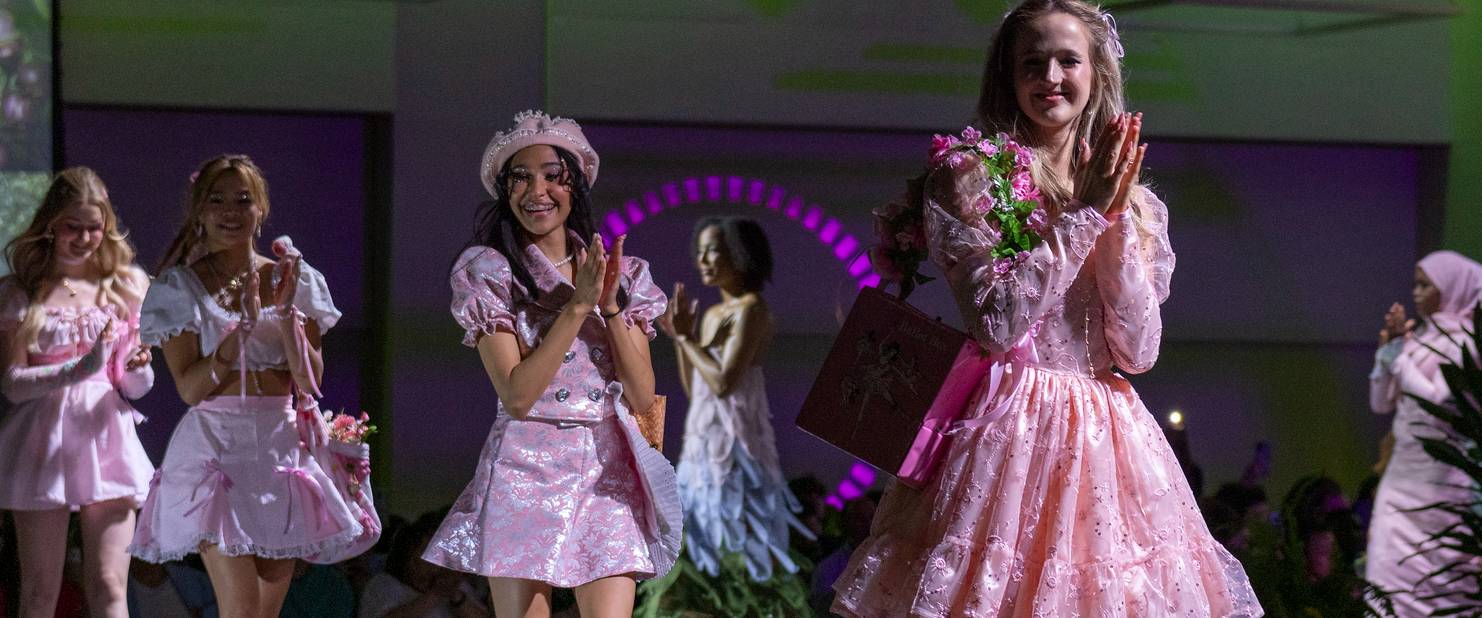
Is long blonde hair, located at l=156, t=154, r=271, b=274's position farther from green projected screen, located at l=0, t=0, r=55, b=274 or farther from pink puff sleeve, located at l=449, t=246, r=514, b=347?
green projected screen, located at l=0, t=0, r=55, b=274

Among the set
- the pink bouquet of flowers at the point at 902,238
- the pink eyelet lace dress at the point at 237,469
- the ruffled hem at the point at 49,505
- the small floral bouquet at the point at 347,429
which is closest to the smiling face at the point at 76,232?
the ruffled hem at the point at 49,505

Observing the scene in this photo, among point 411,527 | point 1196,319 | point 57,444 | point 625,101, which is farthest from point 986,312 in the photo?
point 1196,319

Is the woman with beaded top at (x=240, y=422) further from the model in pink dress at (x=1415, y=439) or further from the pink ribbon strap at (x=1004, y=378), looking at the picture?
the model in pink dress at (x=1415, y=439)

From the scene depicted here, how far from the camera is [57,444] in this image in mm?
5309

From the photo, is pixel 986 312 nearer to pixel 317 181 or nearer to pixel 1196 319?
pixel 317 181

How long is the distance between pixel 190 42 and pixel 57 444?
2.08m

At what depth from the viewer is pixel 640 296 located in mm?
3766

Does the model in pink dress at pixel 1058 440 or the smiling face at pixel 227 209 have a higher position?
the smiling face at pixel 227 209

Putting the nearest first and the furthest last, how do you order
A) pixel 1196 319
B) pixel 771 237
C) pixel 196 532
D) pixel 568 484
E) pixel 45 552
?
pixel 568 484
pixel 196 532
pixel 45 552
pixel 771 237
pixel 1196 319

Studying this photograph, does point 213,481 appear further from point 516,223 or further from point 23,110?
point 23,110

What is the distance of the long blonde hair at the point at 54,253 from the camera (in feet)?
17.4

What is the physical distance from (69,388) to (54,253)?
42 centimetres

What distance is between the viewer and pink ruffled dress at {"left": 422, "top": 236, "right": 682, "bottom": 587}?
3.55 meters

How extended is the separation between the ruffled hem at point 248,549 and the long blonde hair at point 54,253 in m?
1.21
